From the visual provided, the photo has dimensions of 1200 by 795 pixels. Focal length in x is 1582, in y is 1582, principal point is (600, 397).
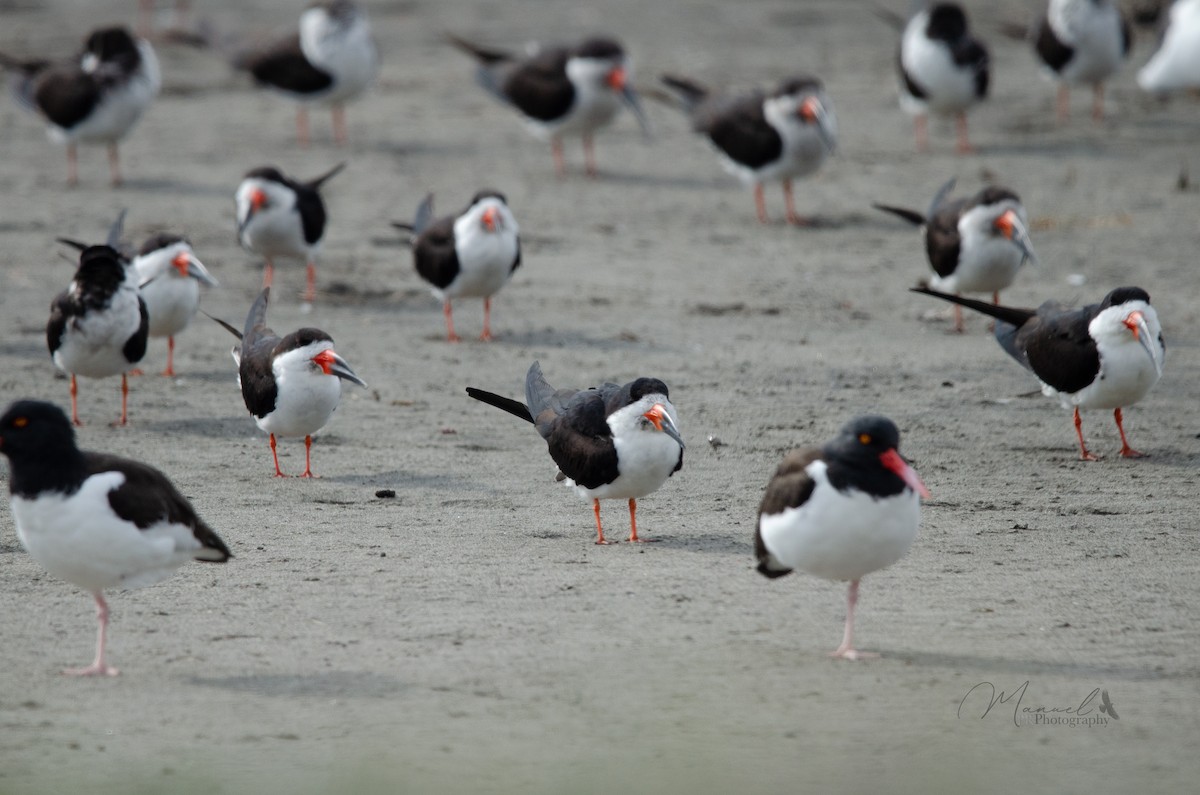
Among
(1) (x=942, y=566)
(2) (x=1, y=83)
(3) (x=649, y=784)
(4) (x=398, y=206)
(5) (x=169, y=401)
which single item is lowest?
(3) (x=649, y=784)

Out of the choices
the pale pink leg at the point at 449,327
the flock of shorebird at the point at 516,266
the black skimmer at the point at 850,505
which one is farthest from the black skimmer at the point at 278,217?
the black skimmer at the point at 850,505

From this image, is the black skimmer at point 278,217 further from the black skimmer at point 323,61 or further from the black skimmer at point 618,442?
the black skimmer at point 618,442

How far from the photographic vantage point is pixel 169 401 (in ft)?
32.8

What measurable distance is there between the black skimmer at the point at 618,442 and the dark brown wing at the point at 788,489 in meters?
1.17

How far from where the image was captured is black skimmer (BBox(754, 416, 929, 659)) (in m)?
5.57

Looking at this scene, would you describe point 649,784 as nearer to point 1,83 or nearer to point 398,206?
point 398,206

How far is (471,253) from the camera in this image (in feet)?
37.3

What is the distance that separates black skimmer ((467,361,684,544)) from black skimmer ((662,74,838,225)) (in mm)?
7476

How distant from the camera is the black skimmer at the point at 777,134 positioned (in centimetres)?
1442

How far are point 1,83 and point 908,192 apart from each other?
11.0 m

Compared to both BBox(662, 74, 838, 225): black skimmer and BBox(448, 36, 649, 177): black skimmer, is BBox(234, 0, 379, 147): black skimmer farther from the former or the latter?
BBox(662, 74, 838, 225): black skimmer

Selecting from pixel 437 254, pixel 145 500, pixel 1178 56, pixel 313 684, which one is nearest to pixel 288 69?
pixel 437 254

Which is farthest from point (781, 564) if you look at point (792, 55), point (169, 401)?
point (792, 55)

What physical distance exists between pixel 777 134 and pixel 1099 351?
20.8 feet
